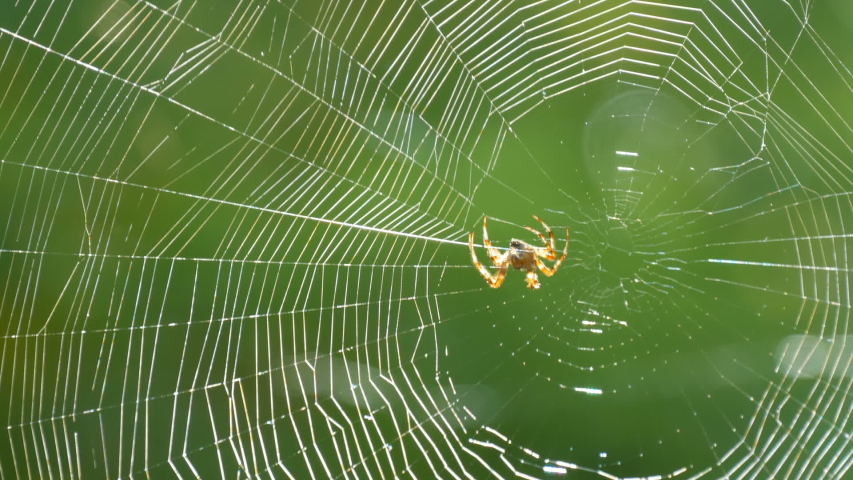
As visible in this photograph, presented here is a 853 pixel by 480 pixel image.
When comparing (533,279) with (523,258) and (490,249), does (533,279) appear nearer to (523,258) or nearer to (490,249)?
(523,258)

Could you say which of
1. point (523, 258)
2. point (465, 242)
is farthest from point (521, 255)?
point (465, 242)

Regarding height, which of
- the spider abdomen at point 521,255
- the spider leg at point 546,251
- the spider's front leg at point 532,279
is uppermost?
the spider leg at point 546,251

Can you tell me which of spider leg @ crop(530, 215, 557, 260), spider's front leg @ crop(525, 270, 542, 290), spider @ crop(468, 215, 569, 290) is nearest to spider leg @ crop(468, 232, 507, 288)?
spider @ crop(468, 215, 569, 290)

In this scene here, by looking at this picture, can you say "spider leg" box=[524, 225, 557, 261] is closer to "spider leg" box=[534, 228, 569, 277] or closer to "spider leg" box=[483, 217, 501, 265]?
"spider leg" box=[534, 228, 569, 277]

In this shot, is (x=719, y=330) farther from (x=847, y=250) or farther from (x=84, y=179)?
(x=84, y=179)

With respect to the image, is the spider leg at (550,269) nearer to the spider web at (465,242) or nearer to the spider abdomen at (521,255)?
the spider abdomen at (521,255)

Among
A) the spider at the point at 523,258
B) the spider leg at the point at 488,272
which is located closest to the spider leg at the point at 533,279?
the spider at the point at 523,258
